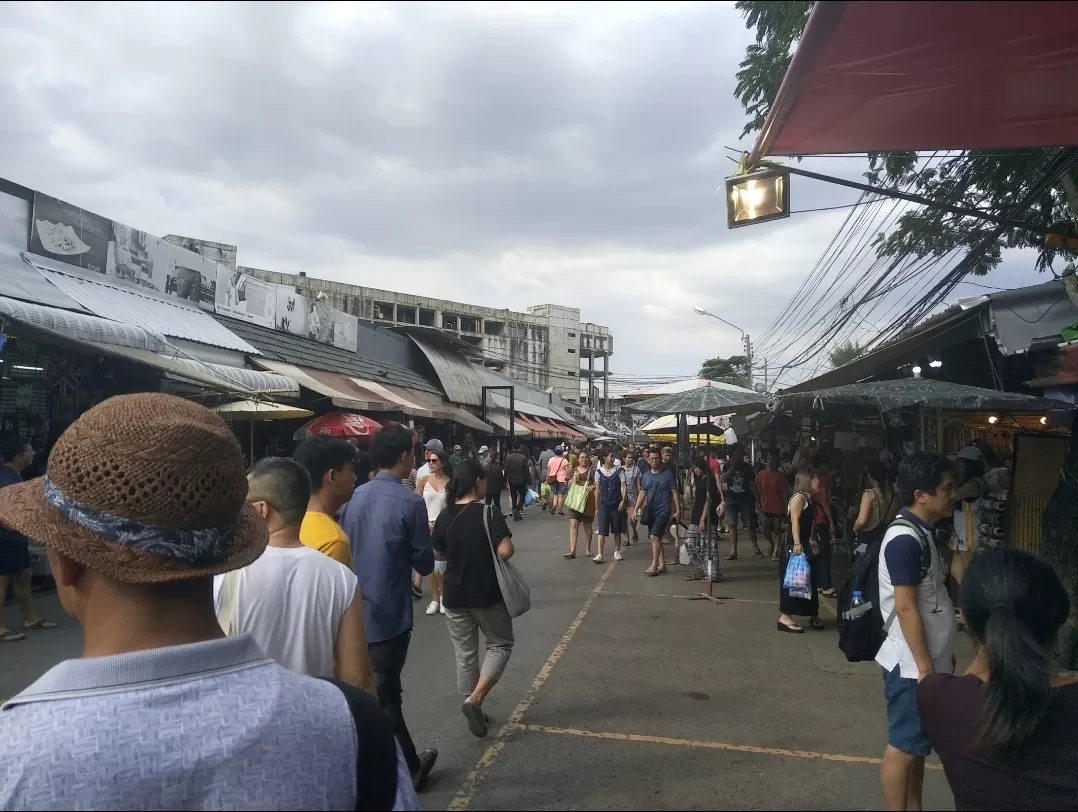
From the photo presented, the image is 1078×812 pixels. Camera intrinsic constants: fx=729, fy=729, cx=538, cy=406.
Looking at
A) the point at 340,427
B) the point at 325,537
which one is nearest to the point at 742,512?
the point at 340,427

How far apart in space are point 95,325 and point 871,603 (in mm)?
7440

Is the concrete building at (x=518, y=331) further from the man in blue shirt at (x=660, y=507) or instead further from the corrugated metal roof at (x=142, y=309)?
the man in blue shirt at (x=660, y=507)

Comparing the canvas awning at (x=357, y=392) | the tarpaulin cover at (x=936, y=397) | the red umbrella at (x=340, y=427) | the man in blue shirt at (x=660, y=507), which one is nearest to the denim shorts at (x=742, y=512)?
the man in blue shirt at (x=660, y=507)

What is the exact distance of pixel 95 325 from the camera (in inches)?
291

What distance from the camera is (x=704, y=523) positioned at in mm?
9969

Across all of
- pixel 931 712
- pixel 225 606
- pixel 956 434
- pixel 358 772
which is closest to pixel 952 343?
pixel 956 434

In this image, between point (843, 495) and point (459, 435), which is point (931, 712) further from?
point (459, 435)

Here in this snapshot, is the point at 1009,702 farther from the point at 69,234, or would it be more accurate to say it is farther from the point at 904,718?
the point at 69,234

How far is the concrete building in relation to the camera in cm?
4795

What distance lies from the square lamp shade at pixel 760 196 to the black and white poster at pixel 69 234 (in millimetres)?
9182

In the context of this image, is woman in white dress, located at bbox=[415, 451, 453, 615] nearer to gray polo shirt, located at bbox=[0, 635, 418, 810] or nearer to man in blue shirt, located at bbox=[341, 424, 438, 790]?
man in blue shirt, located at bbox=[341, 424, 438, 790]

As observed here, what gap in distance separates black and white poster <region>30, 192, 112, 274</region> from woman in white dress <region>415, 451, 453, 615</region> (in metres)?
6.28

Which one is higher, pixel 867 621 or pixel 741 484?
pixel 741 484

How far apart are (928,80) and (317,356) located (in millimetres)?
15279
